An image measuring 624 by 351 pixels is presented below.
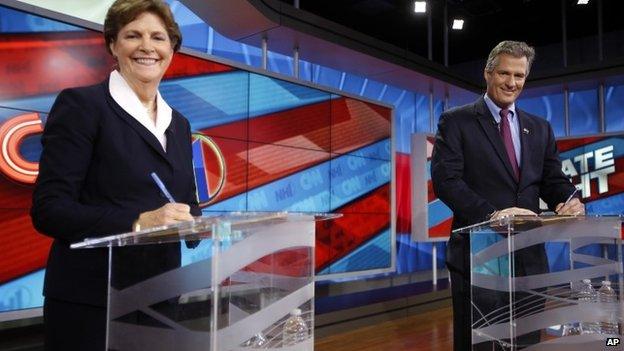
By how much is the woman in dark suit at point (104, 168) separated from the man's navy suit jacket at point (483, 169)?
0.93 m

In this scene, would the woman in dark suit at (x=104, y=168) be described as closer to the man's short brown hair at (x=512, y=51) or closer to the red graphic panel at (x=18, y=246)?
the man's short brown hair at (x=512, y=51)

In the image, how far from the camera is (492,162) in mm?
1816

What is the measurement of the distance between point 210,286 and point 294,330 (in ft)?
0.66

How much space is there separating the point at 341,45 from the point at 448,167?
11.6 feet

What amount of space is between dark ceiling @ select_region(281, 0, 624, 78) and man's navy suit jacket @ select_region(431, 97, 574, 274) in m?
5.02

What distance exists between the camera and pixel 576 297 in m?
1.27

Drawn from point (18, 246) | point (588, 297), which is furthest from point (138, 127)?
point (18, 246)

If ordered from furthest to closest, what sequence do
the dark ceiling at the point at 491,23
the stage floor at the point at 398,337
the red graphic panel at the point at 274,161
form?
the dark ceiling at the point at 491,23, the red graphic panel at the point at 274,161, the stage floor at the point at 398,337

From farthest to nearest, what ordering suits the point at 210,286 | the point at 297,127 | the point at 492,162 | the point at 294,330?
the point at 297,127, the point at 492,162, the point at 294,330, the point at 210,286

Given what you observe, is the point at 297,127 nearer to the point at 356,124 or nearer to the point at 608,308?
the point at 356,124

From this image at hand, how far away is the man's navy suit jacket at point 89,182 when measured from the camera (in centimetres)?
103

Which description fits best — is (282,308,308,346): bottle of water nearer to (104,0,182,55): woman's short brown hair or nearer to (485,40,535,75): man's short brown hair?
(104,0,182,55): woman's short brown hair

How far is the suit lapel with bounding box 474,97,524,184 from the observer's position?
1.81 m

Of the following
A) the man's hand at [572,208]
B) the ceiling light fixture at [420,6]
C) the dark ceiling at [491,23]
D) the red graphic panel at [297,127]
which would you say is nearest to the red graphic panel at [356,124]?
the red graphic panel at [297,127]
